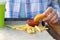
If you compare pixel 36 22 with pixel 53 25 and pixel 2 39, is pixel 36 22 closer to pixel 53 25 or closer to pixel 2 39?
pixel 53 25

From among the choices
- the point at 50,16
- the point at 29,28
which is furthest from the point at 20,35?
the point at 50,16

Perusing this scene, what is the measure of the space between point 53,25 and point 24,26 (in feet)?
0.55

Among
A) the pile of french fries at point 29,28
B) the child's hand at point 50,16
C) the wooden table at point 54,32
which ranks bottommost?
the wooden table at point 54,32

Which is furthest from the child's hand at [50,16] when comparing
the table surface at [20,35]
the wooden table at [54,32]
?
the table surface at [20,35]

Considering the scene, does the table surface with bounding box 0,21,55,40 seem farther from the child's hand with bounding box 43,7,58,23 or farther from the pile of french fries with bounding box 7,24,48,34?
the child's hand with bounding box 43,7,58,23

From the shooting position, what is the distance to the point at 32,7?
5.26 feet

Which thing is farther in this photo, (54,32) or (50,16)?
(50,16)

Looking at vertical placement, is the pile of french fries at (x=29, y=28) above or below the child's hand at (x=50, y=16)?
below

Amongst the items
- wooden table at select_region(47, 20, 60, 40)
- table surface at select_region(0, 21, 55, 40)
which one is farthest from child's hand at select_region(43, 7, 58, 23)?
table surface at select_region(0, 21, 55, 40)

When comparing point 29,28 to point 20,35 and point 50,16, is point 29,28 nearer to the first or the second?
point 20,35

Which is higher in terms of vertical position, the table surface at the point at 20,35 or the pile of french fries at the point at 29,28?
the pile of french fries at the point at 29,28

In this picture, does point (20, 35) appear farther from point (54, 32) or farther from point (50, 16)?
point (50, 16)

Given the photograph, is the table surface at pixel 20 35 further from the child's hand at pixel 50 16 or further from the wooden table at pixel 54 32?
the child's hand at pixel 50 16

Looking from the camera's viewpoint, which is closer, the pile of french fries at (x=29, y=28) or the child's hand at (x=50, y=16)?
the pile of french fries at (x=29, y=28)
